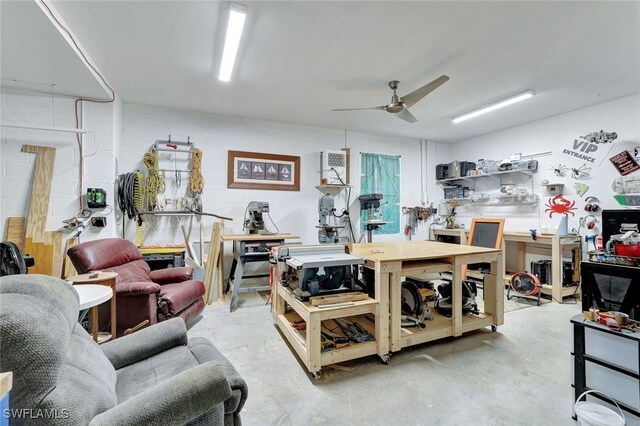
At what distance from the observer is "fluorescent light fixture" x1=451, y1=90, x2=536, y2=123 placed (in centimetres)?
371

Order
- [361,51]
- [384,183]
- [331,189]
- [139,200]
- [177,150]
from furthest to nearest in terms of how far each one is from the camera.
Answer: [384,183] < [331,189] < [177,150] < [139,200] < [361,51]

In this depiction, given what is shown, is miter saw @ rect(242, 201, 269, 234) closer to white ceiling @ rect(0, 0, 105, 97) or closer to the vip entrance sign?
white ceiling @ rect(0, 0, 105, 97)

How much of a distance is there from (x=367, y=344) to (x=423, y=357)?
1.85ft

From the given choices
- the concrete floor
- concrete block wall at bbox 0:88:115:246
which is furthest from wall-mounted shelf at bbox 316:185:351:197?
concrete block wall at bbox 0:88:115:246

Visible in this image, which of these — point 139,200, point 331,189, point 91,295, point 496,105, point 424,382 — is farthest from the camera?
point 331,189

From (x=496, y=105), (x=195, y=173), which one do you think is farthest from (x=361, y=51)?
(x=195, y=173)

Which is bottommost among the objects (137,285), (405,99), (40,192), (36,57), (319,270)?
(137,285)

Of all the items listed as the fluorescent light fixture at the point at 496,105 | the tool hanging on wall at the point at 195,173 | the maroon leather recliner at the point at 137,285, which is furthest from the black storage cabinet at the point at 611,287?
the tool hanging on wall at the point at 195,173

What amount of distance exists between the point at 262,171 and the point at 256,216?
3.05ft

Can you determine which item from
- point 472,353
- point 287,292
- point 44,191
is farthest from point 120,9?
point 472,353

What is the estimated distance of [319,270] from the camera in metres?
2.60

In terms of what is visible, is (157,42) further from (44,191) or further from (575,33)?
(575,33)

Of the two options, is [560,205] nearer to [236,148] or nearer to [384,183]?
[384,183]

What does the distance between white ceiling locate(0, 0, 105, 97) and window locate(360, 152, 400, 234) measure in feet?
14.2
